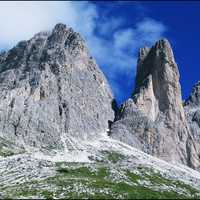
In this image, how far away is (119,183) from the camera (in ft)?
625

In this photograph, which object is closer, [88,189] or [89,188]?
[88,189]

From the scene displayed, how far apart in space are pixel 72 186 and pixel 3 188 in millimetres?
18693

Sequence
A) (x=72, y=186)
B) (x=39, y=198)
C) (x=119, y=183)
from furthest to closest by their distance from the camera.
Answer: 1. (x=119, y=183)
2. (x=72, y=186)
3. (x=39, y=198)

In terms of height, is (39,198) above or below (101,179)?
below

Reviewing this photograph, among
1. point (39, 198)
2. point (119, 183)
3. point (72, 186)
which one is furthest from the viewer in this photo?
point (119, 183)

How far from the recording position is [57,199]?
151375 millimetres

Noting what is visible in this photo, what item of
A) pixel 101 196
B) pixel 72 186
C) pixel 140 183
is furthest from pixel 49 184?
pixel 140 183

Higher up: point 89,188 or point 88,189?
point 89,188

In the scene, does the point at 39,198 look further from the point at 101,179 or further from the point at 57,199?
the point at 101,179

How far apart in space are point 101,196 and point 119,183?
110ft

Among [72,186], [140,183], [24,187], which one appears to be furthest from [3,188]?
[140,183]

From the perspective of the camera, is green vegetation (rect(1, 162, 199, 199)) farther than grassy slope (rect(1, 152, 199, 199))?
No

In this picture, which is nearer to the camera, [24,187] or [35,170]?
[24,187]

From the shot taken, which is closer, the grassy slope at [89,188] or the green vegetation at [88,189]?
the green vegetation at [88,189]
